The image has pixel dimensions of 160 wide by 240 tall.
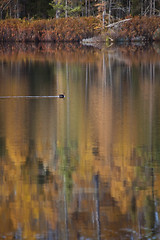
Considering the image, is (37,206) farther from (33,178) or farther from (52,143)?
(52,143)

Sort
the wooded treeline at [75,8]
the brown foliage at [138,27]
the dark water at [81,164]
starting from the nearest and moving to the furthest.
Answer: the dark water at [81,164]
the brown foliage at [138,27]
the wooded treeline at [75,8]

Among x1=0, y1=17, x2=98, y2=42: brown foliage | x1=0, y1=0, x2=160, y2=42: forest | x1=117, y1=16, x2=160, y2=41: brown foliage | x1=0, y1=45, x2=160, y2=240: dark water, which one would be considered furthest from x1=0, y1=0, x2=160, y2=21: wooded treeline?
x1=0, y1=45, x2=160, y2=240: dark water

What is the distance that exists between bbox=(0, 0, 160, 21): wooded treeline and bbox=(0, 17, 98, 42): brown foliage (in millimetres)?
2698

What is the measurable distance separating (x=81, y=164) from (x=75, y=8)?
130 feet

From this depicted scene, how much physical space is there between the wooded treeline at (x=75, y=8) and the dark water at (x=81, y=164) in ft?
96.4

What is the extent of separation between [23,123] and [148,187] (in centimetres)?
398

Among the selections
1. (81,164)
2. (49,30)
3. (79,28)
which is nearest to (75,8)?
(49,30)

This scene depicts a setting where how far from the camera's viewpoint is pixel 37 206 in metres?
4.93

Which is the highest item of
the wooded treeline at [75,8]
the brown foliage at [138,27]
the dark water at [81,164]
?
the wooded treeline at [75,8]

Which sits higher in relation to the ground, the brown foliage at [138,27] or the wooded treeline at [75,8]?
the wooded treeline at [75,8]

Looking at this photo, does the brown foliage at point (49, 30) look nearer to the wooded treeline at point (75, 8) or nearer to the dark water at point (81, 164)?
the wooded treeline at point (75, 8)

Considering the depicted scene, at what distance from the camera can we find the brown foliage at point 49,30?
37.3 meters

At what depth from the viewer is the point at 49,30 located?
38.2 metres

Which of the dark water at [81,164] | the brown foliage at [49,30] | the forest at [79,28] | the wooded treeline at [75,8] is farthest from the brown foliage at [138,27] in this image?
the dark water at [81,164]
